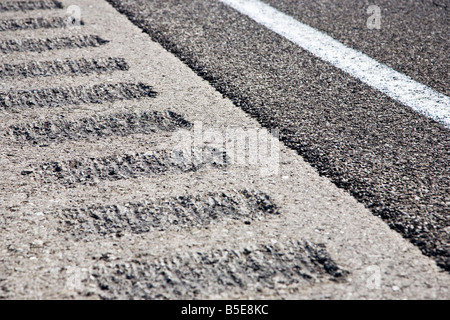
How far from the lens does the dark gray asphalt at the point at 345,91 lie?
A: 2463mm

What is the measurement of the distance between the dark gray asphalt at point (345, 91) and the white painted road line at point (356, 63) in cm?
9

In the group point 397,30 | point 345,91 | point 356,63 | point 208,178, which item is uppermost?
point 397,30

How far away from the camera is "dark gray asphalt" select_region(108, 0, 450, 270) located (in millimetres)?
2463

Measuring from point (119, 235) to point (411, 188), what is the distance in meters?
1.39

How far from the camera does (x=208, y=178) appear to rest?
8.54ft

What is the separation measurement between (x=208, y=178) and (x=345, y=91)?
139 centimetres

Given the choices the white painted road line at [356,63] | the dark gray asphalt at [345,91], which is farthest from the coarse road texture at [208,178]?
the white painted road line at [356,63]

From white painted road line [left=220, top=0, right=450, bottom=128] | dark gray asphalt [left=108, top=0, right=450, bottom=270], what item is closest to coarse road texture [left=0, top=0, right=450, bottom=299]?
dark gray asphalt [left=108, top=0, right=450, bottom=270]

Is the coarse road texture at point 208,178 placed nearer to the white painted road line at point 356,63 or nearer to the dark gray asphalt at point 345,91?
the dark gray asphalt at point 345,91

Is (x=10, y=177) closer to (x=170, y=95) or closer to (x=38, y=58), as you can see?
(x=170, y=95)

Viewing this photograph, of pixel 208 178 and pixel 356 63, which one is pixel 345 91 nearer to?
pixel 356 63

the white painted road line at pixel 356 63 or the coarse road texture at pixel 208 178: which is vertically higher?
the white painted road line at pixel 356 63

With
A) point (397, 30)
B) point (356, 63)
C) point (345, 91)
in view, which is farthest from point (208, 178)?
point (397, 30)

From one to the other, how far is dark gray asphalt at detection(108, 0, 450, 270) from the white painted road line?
0.09 meters
